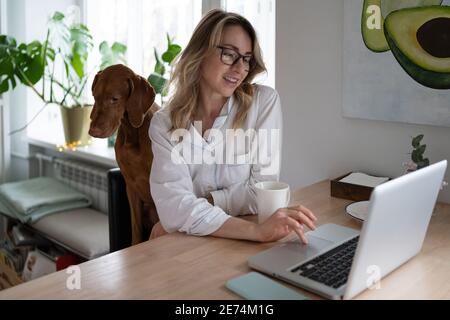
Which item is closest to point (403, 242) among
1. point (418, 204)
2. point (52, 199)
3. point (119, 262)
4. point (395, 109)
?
point (418, 204)

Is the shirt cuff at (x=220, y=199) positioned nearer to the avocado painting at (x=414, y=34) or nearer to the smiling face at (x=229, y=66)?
the smiling face at (x=229, y=66)

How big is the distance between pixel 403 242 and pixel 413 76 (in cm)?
73

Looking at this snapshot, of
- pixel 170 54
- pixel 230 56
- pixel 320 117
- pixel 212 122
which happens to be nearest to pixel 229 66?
pixel 230 56

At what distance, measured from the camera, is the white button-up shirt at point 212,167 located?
4.55ft

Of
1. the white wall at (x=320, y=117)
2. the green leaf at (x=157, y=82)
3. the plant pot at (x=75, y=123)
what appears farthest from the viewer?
the plant pot at (x=75, y=123)

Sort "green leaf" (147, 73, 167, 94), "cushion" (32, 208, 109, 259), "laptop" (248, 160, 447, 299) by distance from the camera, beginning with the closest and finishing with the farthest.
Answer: "laptop" (248, 160, 447, 299) < "green leaf" (147, 73, 167, 94) < "cushion" (32, 208, 109, 259)

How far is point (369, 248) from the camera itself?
926mm

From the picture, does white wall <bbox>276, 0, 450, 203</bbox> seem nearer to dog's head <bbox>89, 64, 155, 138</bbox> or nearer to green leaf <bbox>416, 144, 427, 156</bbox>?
green leaf <bbox>416, 144, 427, 156</bbox>

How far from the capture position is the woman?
1474mm

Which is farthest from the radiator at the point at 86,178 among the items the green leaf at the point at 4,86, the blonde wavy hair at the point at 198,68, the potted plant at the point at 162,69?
the blonde wavy hair at the point at 198,68

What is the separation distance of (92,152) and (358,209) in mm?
1894

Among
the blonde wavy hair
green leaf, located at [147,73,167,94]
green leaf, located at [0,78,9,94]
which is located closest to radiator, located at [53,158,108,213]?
green leaf, located at [0,78,9,94]

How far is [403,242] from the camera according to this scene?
1084mm

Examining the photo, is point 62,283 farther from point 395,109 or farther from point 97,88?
point 395,109
